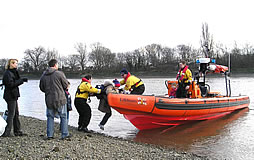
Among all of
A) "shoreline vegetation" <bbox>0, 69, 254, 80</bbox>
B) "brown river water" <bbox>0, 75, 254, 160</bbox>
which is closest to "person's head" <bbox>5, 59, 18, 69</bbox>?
"brown river water" <bbox>0, 75, 254, 160</bbox>

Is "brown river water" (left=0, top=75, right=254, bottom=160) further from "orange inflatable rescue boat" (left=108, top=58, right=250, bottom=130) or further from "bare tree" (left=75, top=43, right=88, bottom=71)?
"bare tree" (left=75, top=43, right=88, bottom=71)

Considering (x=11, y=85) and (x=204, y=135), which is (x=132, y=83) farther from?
(x=11, y=85)

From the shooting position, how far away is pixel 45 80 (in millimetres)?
4785

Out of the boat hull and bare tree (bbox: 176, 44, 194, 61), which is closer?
the boat hull

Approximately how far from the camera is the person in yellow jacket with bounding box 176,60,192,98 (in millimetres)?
7673

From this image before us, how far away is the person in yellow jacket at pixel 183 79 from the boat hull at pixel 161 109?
459 mm

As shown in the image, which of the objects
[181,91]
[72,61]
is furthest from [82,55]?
[181,91]

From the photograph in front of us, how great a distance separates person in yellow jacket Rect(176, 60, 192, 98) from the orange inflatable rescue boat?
0.36m

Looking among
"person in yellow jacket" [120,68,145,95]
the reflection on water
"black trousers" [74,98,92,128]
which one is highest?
"person in yellow jacket" [120,68,145,95]

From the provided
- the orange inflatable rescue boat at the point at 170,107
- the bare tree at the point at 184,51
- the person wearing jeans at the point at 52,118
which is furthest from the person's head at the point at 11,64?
the bare tree at the point at 184,51

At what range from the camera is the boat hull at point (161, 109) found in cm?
650

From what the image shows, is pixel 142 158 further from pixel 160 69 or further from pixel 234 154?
pixel 160 69

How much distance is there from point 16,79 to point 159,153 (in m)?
3.23

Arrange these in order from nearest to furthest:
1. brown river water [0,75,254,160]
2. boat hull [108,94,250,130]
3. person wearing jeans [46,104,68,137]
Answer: person wearing jeans [46,104,68,137], brown river water [0,75,254,160], boat hull [108,94,250,130]
